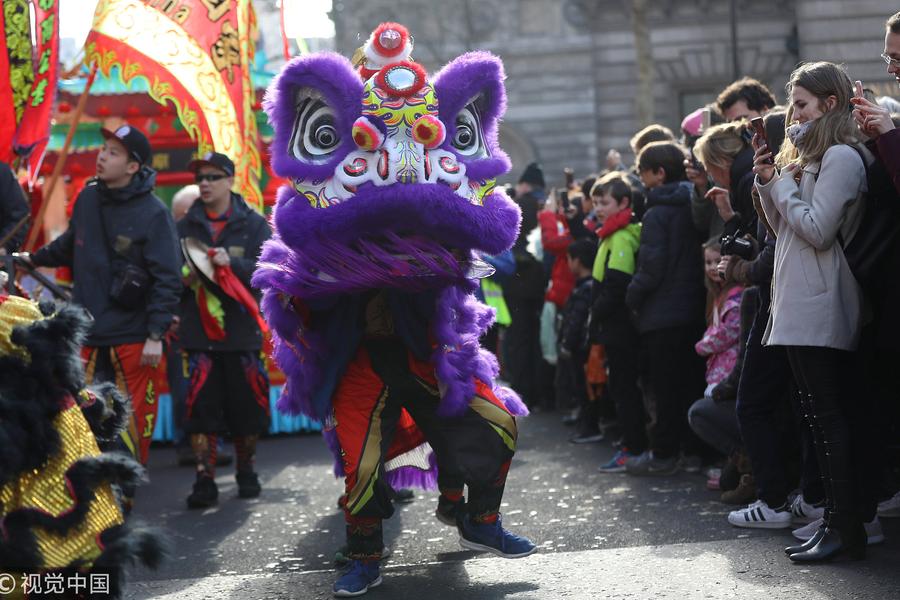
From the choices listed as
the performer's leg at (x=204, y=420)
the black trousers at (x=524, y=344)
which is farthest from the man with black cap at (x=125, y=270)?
the black trousers at (x=524, y=344)

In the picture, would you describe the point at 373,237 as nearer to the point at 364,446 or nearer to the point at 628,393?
the point at 364,446

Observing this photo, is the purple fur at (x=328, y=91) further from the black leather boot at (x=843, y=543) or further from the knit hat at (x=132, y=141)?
the black leather boot at (x=843, y=543)

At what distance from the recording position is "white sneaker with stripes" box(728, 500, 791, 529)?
5992mm

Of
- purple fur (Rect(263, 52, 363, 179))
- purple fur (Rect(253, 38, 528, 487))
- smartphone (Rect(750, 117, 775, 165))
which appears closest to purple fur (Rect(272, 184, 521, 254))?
purple fur (Rect(253, 38, 528, 487))

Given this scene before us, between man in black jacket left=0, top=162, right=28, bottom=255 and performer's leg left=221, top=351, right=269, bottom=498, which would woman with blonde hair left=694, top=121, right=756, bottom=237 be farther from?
man in black jacket left=0, top=162, right=28, bottom=255

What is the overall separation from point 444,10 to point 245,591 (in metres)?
28.3

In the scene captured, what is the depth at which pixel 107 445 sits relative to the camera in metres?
4.23

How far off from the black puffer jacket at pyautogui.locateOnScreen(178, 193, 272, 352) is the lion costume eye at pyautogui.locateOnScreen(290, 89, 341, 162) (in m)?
2.47

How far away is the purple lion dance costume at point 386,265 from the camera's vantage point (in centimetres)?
520

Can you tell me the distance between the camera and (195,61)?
9188mm

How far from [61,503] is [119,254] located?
3.47 meters

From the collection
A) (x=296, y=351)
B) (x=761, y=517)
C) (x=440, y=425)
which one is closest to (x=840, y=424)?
(x=761, y=517)

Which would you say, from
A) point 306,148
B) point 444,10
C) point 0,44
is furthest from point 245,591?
point 444,10

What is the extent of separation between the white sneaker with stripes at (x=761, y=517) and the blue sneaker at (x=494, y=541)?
1.11 meters
